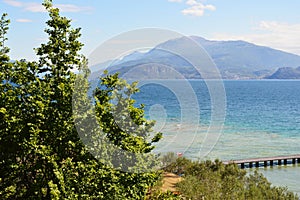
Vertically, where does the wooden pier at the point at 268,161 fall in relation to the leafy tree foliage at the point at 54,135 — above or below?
below

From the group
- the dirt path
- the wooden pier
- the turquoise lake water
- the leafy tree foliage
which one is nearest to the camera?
the leafy tree foliage

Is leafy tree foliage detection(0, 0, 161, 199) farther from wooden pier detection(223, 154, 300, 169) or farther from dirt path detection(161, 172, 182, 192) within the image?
wooden pier detection(223, 154, 300, 169)

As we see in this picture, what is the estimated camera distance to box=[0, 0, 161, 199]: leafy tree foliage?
10.9 metres

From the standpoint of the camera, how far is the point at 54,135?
435 inches

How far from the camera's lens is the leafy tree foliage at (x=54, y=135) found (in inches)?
428

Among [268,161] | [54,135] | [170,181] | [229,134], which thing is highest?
[54,135]

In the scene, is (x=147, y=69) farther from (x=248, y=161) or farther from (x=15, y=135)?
(x=248, y=161)

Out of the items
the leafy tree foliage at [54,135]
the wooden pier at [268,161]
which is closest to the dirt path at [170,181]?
the leafy tree foliage at [54,135]

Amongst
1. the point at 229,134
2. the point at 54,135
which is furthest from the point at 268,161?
the point at 54,135

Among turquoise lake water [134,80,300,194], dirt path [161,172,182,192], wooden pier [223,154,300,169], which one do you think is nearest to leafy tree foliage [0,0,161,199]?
turquoise lake water [134,80,300,194]

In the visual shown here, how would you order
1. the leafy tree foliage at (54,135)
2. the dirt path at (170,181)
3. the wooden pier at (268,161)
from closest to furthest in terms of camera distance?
the leafy tree foliage at (54,135) → the dirt path at (170,181) → the wooden pier at (268,161)

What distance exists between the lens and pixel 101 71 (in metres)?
11.9

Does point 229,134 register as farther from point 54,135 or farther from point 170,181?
point 54,135

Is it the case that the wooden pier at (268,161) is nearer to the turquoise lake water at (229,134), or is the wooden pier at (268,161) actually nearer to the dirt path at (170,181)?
the turquoise lake water at (229,134)
